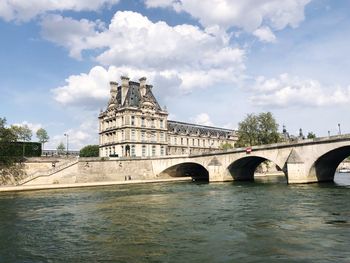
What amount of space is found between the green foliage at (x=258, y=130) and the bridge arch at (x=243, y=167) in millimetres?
17201

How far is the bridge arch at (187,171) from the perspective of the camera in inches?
3313

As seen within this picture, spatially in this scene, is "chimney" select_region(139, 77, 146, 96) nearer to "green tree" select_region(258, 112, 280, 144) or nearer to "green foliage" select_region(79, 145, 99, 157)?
"green foliage" select_region(79, 145, 99, 157)

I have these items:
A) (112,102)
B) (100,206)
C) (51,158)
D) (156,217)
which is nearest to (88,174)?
(51,158)

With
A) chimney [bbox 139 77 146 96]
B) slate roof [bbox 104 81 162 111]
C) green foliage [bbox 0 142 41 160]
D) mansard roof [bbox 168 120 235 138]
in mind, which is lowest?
green foliage [bbox 0 142 41 160]

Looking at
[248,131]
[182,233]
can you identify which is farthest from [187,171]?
[182,233]

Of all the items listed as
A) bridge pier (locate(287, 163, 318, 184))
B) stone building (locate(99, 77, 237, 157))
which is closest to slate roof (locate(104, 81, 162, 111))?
stone building (locate(99, 77, 237, 157))

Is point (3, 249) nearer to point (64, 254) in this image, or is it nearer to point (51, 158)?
point (64, 254)

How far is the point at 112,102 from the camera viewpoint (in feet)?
346

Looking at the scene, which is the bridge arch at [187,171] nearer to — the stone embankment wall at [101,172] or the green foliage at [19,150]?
the stone embankment wall at [101,172]

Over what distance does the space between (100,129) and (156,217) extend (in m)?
88.0

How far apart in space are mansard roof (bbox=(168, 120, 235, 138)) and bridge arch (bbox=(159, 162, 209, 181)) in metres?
30.1

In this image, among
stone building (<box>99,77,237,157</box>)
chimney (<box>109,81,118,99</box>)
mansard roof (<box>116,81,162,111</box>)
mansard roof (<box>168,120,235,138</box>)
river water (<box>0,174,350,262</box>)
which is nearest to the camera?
river water (<box>0,174,350,262</box>)

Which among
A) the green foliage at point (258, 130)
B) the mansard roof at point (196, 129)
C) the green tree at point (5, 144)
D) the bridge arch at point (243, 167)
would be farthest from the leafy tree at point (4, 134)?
the mansard roof at point (196, 129)

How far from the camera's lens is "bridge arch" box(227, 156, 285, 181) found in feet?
226
